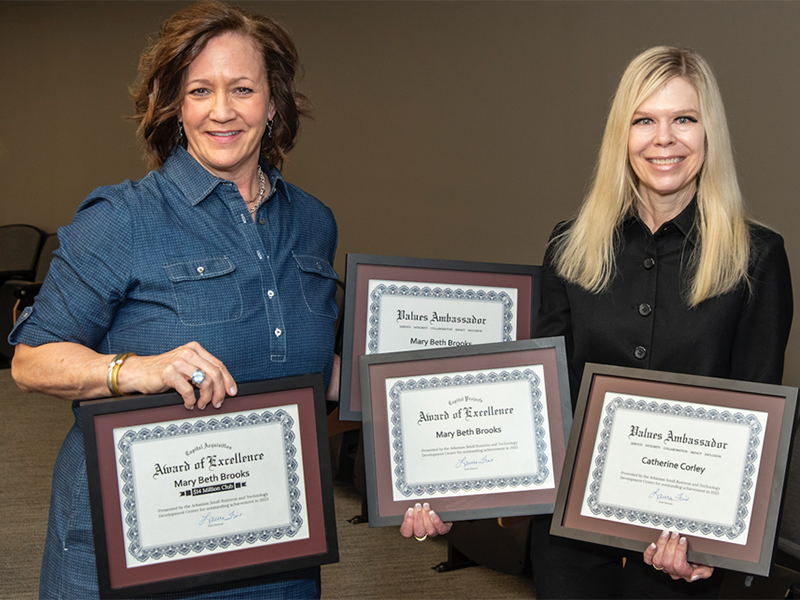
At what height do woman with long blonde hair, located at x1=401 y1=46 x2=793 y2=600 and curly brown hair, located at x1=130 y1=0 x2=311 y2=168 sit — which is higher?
curly brown hair, located at x1=130 y1=0 x2=311 y2=168

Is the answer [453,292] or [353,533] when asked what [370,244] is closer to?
[353,533]

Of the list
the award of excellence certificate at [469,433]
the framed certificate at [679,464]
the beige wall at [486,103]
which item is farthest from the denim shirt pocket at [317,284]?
the beige wall at [486,103]

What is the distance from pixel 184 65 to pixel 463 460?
1.02 m

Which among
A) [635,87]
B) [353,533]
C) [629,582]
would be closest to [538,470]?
[629,582]

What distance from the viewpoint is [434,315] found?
1787 mm

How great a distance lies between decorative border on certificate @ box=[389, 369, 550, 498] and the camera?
1.58m

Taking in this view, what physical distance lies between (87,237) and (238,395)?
1.37ft

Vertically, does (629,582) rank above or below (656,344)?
below

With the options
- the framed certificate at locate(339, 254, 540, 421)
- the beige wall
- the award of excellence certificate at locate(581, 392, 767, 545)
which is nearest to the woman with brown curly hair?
the framed certificate at locate(339, 254, 540, 421)

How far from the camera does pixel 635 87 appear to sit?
1.61 metres

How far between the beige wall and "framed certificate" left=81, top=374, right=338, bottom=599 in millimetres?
2371
